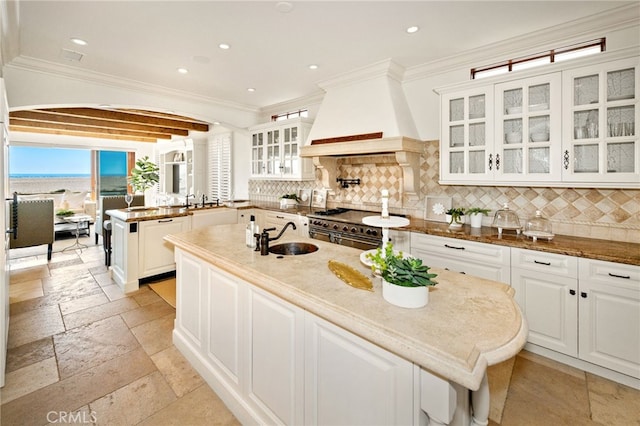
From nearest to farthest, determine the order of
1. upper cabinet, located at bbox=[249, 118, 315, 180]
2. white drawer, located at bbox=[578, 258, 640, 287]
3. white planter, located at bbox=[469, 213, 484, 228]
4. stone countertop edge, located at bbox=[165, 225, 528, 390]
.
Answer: stone countertop edge, located at bbox=[165, 225, 528, 390], white drawer, located at bbox=[578, 258, 640, 287], white planter, located at bbox=[469, 213, 484, 228], upper cabinet, located at bbox=[249, 118, 315, 180]

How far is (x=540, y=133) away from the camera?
103 inches

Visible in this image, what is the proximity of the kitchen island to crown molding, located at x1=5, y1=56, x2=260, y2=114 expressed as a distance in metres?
3.28

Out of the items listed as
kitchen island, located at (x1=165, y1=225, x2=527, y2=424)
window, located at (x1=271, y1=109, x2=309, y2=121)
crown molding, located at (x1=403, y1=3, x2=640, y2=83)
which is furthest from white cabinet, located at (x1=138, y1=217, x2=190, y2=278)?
crown molding, located at (x1=403, y1=3, x2=640, y2=83)

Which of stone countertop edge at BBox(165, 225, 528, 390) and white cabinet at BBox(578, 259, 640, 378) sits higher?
stone countertop edge at BBox(165, 225, 528, 390)

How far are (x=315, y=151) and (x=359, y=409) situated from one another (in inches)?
131

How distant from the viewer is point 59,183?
8.78 m

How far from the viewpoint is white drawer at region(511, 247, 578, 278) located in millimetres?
2230

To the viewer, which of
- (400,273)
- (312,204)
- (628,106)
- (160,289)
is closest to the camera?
(400,273)

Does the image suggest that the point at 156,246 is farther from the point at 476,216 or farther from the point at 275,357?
Result: the point at 476,216

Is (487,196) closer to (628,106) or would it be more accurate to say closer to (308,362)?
(628,106)

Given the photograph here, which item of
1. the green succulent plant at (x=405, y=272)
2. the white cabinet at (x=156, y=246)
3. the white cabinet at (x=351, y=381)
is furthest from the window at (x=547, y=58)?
the white cabinet at (x=156, y=246)

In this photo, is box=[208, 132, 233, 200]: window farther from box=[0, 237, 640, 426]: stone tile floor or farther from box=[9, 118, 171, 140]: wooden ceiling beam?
box=[0, 237, 640, 426]: stone tile floor

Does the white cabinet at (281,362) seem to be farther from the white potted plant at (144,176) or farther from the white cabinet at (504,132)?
the white potted plant at (144,176)

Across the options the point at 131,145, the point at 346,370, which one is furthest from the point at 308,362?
the point at 131,145
